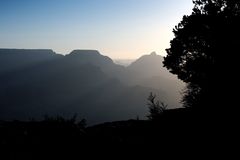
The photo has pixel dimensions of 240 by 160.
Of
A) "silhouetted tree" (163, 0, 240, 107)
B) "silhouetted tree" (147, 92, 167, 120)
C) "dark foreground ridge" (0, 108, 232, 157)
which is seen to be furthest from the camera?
"silhouetted tree" (163, 0, 240, 107)

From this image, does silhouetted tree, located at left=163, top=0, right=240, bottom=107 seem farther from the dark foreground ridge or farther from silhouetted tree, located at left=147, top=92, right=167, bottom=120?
the dark foreground ridge

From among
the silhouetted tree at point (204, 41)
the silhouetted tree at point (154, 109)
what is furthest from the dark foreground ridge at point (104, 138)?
the silhouetted tree at point (204, 41)

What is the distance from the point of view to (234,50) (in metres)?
23.8

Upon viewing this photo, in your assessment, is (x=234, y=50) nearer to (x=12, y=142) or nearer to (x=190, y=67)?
(x=190, y=67)

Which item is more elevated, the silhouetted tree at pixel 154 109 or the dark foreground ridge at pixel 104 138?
the silhouetted tree at pixel 154 109

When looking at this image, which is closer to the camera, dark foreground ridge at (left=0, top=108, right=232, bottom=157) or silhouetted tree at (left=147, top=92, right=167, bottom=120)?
dark foreground ridge at (left=0, top=108, right=232, bottom=157)

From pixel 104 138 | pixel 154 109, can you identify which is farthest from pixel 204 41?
pixel 104 138

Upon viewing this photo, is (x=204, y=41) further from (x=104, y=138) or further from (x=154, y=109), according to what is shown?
(x=104, y=138)

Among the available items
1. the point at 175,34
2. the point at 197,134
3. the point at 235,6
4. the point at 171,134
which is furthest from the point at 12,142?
the point at 235,6

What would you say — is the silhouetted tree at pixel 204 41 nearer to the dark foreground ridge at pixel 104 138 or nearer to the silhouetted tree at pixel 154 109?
the silhouetted tree at pixel 154 109

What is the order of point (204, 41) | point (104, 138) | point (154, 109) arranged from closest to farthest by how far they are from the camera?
point (104, 138) → point (154, 109) → point (204, 41)

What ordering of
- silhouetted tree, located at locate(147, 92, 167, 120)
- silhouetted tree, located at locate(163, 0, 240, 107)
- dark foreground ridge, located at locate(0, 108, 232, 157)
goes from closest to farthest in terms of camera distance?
dark foreground ridge, located at locate(0, 108, 232, 157) → silhouetted tree, located at locate(147, 92, 167, 120) → silhouetted tree, located at locate(163, 0, 240, 107)

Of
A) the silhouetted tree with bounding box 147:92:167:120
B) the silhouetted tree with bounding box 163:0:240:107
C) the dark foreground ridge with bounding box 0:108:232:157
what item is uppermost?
the silhouetted tree with bounding box 163:0:240:107

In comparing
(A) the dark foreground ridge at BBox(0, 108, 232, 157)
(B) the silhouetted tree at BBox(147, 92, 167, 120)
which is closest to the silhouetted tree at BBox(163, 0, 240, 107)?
(B) the silhouetted tree at BBox(147, 92, 167, 120)
